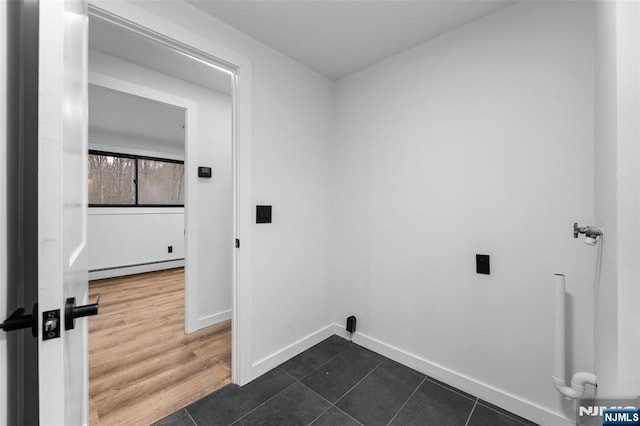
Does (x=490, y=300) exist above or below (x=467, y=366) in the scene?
above

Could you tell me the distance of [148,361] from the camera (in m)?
2.04

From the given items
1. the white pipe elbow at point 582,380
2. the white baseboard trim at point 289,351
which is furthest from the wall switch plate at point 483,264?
the white baseboard trim at point 289,351

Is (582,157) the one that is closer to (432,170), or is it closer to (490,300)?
(432,170)

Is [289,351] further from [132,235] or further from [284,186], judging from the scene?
[132,235]

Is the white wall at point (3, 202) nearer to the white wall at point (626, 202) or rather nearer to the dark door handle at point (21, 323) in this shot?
the dark door handle at point (21, 323)

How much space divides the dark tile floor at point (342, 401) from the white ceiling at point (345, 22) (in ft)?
7.77

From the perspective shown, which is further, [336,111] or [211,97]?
[211,97]

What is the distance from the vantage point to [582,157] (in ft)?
4.37

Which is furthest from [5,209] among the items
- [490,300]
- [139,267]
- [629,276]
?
[139,267]

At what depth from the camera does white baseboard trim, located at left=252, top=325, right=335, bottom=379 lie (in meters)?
1.89

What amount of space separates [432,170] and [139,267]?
5.12m

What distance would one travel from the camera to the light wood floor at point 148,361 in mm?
1577

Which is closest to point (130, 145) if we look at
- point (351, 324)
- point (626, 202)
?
point (351, 324)

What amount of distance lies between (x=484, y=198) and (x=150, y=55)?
269 centimetres
